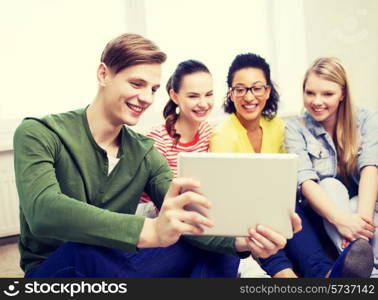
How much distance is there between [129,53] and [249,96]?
2.15 ft

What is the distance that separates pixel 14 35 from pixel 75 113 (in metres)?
1.31

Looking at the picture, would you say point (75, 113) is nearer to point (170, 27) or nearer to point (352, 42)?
point (170, 27)

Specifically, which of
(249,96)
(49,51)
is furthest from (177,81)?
(49,51)

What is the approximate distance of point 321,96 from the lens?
1401mm

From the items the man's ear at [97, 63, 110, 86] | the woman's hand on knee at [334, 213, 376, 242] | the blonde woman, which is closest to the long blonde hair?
the blonde woman

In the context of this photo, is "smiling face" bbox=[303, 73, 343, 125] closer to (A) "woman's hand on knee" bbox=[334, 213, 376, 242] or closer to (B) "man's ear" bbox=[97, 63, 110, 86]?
(A) "woman's hand on knee" bbox=[334, 213, 376, 242]

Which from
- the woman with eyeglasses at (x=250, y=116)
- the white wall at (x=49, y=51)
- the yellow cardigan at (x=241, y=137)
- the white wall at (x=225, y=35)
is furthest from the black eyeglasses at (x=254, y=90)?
the white wall at (x=49, y=51)

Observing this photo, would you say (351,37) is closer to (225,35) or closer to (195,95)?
(225,35)

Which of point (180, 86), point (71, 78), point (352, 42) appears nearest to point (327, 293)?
point (180, 86)

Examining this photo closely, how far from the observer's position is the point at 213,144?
4.75ft

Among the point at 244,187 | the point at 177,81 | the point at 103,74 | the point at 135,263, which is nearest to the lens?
the point at 244,187

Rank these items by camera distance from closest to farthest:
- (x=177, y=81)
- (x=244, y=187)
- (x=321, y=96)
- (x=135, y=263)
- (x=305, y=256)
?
(x=244, y=187), (x=135, y=263), (x=305, y=256), (x=321, y=96), (x=177, y=81)

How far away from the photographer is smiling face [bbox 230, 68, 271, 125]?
57.7 inches

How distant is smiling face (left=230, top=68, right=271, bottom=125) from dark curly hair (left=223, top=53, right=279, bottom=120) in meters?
0.02
